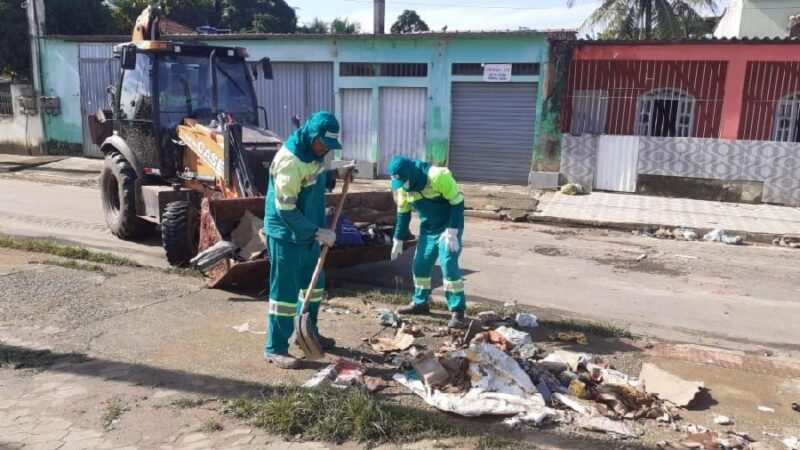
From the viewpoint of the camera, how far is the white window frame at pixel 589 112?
14234 millimetres

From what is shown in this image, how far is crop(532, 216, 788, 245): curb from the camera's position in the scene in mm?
10500

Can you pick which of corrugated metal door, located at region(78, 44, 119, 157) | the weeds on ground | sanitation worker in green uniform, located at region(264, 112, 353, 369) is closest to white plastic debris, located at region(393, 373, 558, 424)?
sanitation worker in green uniform, located at region(264, 112, 353, 369)

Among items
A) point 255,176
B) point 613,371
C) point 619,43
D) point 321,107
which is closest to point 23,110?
point 321,107

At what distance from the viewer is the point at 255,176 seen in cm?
725

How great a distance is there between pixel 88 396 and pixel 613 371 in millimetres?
3621

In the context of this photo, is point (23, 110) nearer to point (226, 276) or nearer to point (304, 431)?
point (226, 276)

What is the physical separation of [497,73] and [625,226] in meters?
5.46

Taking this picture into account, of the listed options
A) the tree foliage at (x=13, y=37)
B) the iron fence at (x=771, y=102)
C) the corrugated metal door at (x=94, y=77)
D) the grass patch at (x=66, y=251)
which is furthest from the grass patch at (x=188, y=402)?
the tree foliage at (x=13, y=37)

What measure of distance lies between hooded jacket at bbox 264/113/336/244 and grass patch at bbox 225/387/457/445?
113 centimetres

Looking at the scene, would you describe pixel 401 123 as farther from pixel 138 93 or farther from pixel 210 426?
pixel 210 426

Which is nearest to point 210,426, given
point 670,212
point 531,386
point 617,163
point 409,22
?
point 531,386

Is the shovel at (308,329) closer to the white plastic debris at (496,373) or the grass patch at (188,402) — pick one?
the grass patch at (188,402)

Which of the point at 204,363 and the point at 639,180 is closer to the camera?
the point at 204,363

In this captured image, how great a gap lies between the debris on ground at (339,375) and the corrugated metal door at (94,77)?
53.2 ft
